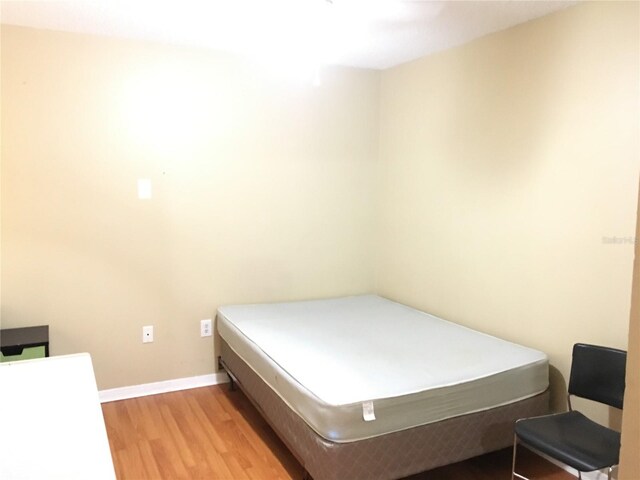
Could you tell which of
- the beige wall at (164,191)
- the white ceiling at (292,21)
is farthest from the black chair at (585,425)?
the beige wall at (164,191)

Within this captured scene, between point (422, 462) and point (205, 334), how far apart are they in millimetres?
1859

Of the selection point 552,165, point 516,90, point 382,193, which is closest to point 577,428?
point 552,165

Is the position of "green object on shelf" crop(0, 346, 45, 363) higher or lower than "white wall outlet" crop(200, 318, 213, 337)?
higher

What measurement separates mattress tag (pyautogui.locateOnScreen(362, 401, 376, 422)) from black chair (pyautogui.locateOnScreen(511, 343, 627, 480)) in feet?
2.10

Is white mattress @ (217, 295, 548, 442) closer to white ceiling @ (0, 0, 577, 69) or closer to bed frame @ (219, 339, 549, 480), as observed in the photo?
bed frame @ (219, 339, 549, 480)

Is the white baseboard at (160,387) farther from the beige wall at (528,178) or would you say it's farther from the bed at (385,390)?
the beige wall at (528,178)

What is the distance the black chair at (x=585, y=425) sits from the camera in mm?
1988

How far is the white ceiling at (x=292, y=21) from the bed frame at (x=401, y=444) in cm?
189

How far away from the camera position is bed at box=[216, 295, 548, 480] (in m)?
2.08

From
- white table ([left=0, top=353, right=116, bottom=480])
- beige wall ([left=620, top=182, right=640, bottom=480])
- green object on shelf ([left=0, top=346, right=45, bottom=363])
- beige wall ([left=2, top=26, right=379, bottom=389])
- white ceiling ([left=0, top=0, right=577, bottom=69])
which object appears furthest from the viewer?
beige wall ([left=2, top=26, right=379, bottom=389])

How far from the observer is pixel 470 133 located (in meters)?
3.16

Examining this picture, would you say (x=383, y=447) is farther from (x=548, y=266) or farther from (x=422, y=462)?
(x=548, y=266)

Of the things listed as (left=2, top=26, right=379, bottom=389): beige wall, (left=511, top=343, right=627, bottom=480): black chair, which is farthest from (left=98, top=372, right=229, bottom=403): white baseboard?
(left=511, top=343, right=627, bottom=480): black chair

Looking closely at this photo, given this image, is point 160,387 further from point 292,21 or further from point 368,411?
point 292,21
